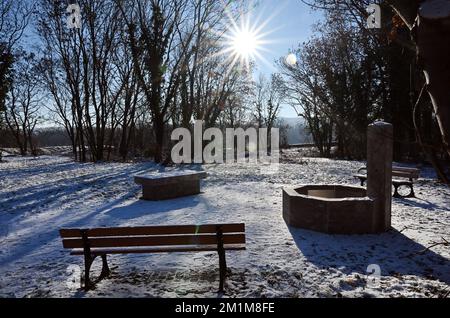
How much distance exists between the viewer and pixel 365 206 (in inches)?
259

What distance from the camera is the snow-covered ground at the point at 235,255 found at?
4352 millimetres

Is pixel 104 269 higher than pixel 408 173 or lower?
lower

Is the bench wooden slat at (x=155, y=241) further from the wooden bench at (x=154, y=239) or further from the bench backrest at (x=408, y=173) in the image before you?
the bench backrest at (x=408, y=173)

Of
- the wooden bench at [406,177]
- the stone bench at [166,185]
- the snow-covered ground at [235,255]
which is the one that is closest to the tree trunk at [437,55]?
the snow-covered ground at [235,255]

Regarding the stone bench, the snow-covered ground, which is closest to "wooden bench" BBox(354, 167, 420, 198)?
the snow-covered ground

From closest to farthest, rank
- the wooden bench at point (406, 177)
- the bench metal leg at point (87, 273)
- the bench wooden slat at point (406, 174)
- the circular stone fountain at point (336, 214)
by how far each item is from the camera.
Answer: the bench metal leg at point (87, 273) → the circular stone fountain at point (336, 214) → the wooden bench at point (406, 177) → the bench wooden slat at point (406, 174)

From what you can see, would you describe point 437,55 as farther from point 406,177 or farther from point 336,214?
point 406,177

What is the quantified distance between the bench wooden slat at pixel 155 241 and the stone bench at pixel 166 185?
5.31 meters

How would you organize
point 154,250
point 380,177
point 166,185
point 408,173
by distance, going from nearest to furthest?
point 154,250, point 380,177, point 166,185, point 408,173

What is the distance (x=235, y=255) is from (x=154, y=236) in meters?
1.59

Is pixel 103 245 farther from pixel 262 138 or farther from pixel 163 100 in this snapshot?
pixel 262 138

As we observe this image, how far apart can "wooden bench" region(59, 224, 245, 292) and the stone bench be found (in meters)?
5.31

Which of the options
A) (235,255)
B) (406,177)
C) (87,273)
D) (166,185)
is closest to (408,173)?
(406,177)

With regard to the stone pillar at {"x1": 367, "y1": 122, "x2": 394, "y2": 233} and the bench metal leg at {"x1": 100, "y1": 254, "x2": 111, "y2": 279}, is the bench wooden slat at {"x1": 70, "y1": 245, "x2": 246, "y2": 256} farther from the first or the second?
the stone pillar at {"x1": 367, "y1": 122, "x2": 394, "y2": 233}
